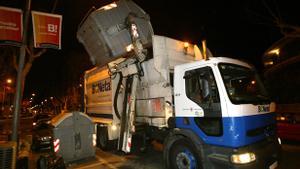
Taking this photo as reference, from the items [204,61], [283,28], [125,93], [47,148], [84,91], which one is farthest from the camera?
[283,28]

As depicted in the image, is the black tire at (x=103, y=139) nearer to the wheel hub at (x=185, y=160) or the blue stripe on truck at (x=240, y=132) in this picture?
the wheel hub at (x=185, y=160)

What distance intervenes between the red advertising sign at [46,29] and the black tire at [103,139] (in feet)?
11.4

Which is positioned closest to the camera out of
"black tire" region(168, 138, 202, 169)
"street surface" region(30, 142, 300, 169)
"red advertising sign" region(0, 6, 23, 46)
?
"black tire" region(168, 138, 202, 169)

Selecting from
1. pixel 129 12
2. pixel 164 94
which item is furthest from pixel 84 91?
pixel 164 94

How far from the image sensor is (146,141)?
7473 mm

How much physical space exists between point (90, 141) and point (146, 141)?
7.22 feet

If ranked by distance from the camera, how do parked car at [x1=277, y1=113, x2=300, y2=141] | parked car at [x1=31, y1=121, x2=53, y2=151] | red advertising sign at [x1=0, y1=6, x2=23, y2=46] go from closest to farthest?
1. red advertising sign at [x1=0, y1=6, x2=23, y2=46]
2. parked car at [x1=277, y1=113, x2=300, y2=141]
3. parked car at [x1=31, y1=121, x2=53, y2=151]

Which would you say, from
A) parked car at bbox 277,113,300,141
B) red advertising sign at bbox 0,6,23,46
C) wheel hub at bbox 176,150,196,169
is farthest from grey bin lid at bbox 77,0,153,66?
parked car at bbox 277,113,300,141

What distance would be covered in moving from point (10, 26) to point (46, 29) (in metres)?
1.10

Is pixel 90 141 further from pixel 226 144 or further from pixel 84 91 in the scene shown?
pixel 226 144

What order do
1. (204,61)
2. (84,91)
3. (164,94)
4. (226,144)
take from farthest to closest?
(84,91), (164,94), (204,61), (226,144)

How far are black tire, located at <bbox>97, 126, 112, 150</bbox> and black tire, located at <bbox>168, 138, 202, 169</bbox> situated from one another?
3727 millimetres

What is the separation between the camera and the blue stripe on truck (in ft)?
15.2

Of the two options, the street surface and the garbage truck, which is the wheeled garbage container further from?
the garbage truck
